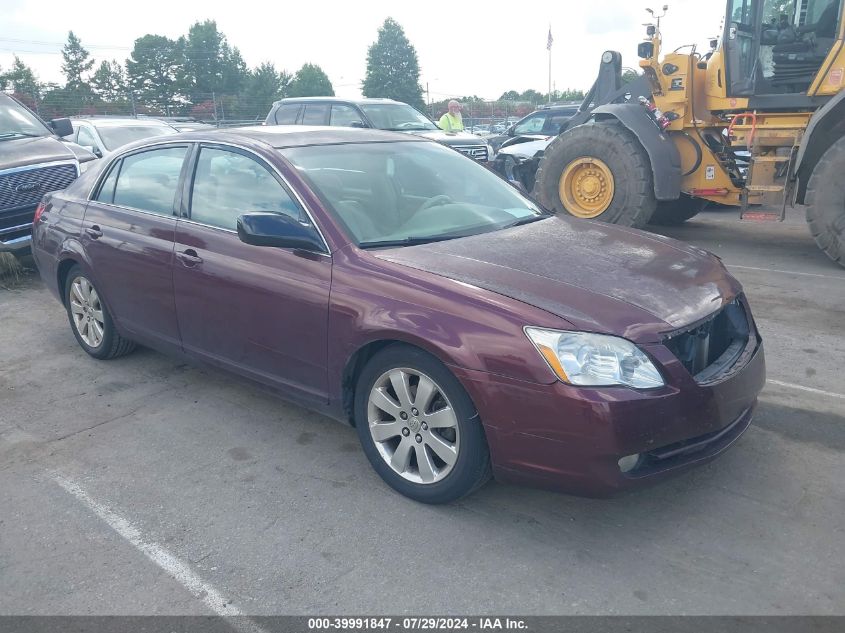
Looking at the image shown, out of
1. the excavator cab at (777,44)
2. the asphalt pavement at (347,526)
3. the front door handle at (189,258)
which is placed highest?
the excavator cab at (777,44)

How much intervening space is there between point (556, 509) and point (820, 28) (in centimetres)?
726

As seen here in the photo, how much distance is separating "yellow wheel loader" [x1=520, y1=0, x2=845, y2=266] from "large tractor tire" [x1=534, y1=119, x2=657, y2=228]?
0.04 feet

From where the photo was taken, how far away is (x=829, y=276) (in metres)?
7.47

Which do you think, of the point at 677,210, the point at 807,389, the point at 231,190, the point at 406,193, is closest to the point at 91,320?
the point at 231,190

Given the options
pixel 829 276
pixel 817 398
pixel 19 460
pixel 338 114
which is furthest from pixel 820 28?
pixel 19 460

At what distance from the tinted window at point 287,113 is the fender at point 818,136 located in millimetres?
8092

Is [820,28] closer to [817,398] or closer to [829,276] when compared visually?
[829,276]

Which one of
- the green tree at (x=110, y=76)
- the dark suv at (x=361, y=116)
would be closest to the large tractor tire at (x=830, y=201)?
the dark suv at (x=361, y=116)

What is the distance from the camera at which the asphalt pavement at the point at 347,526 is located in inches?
111

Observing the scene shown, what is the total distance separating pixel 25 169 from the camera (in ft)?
26.4

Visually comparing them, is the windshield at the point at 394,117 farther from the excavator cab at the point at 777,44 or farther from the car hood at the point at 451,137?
the excavator cab at the point at 777,44

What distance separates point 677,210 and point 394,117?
510 centimetres

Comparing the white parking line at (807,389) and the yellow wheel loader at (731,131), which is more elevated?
the yellow wheel loader at (731,131)

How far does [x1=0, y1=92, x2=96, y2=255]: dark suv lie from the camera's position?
7.95 metres
